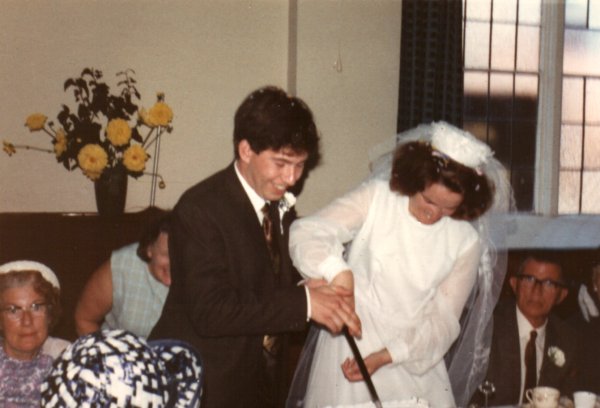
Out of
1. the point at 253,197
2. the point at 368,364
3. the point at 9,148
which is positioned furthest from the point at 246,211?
the point at 9,148

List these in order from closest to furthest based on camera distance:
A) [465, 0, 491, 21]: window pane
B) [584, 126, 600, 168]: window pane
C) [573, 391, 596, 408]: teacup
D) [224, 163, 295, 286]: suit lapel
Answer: [224, 163, 295, 286]: suit lapel
[573, 391, 596, 408]: teacup
[465, 0, 491, 21]: window pane
[584, 126, 600, 168]: window pane

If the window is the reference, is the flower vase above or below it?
below

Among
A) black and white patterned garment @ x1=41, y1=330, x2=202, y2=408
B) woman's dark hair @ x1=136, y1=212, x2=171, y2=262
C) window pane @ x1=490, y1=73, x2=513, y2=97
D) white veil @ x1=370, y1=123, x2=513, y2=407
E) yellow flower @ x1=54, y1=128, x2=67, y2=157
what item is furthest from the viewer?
window pane @ x1=490, y1=73, x2=513, y2=97

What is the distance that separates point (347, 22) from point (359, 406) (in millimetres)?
2497

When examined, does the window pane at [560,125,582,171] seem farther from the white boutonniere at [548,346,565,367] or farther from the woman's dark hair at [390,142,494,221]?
the woman's dark hair at [390,142,494,221]

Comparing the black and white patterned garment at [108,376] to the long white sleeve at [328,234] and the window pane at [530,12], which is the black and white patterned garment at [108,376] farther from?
the window pane at [530,12]

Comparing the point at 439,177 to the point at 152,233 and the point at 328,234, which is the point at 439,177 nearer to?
the point at 328,234

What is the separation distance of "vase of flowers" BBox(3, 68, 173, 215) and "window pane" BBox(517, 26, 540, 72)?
7.47 feet

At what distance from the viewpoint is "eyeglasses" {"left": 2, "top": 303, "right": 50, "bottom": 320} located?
1.97 metres

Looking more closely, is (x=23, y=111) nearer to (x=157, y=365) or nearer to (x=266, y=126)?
(x=266, y=126)

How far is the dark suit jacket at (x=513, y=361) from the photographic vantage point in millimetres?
2408

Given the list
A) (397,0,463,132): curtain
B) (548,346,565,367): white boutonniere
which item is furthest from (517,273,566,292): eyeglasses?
(397,0,463,132): curtain

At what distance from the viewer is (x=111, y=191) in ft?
10.9

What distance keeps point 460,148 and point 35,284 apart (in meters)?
1.22
